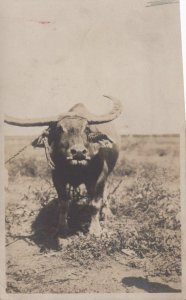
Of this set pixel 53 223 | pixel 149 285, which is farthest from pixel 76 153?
pixel 149 285

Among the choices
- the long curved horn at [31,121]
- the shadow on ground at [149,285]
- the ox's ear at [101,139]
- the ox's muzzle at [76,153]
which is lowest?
the shadow on ground at [149,285]

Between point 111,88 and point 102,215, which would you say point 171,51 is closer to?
point 111,88

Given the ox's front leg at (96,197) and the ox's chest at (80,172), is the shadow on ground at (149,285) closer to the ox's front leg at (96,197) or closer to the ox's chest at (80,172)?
the ox's front leg at (96,197)

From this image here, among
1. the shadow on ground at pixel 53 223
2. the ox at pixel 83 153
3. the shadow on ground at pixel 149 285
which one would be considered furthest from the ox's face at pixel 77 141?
the shadow on ground at pixel 149 285

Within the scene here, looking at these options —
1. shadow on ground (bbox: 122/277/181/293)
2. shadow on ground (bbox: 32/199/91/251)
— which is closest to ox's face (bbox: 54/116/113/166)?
shadow on ground (bbox: 32/199/91/251)

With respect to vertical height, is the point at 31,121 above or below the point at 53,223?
above

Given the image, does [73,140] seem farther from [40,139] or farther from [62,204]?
[62,204]
